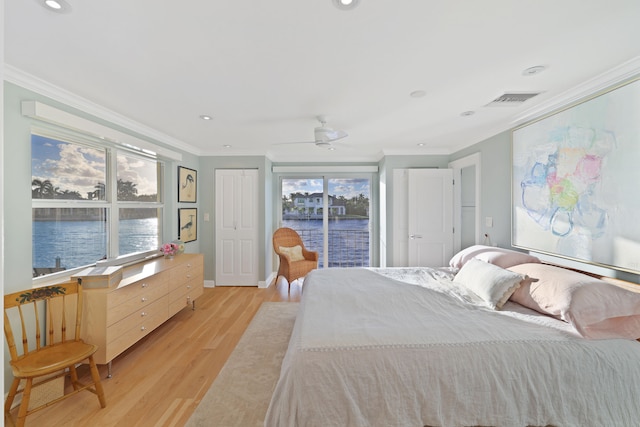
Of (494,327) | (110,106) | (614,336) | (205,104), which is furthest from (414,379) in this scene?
(110,106)

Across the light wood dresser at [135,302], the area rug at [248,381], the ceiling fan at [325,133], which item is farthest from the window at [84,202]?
the ceiling fan at [325,133]

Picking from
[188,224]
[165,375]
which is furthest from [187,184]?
[165,375]

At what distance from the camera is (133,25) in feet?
5.49

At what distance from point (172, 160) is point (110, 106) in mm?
1364

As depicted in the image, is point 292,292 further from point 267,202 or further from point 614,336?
point 614,336

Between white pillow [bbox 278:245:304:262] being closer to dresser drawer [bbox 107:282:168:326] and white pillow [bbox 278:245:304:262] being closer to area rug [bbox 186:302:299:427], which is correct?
area rug [bbox 186:302:299:427]

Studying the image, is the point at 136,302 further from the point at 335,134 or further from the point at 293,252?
the point at 293,252

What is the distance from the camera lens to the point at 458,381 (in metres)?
1.58

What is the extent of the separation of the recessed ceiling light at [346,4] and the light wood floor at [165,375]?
273cm

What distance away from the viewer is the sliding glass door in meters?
5.63

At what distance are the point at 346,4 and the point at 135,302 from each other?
9.31ft

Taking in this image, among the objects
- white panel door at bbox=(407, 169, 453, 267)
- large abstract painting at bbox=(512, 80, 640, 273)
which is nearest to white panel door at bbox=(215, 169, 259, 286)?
white panel door at bbox=(407, 169, 453, 267)

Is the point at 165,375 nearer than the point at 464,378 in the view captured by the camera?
No

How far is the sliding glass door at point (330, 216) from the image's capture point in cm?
563
